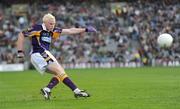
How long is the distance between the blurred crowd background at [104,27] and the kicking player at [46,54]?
A: 30100 mm

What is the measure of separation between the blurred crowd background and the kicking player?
30.1 meters

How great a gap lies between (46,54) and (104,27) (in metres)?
35.3

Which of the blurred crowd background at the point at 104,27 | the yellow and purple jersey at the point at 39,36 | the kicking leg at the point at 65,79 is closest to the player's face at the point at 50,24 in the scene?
the yellow and purple jersey at the point at 39,36

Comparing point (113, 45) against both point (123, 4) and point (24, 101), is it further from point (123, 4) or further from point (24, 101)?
point (24, 101)

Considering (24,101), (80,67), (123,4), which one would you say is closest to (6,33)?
(80,67)

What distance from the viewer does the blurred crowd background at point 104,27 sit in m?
47.2

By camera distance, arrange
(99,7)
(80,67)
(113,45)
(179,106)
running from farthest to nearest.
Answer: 1. (99,7)
2. (113,45)
3. (80,67)
4. (179,106)

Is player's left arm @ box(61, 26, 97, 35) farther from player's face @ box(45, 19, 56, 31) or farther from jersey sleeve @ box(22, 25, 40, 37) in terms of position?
jersey sleeve @ box(22, 25, 40, 37)

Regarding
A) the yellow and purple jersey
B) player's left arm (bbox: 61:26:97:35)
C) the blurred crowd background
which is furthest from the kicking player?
the blurred crowd background

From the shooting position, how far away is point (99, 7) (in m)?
53.7

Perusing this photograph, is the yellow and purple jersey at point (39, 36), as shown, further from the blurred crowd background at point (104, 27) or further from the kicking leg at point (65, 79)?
the blurred crowd background at point (104, 27)

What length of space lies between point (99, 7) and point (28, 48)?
10.2 meters

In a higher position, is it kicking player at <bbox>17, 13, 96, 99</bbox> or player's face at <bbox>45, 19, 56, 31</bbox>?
player's face at <bbox>45, 19, 56, 31</bbox>

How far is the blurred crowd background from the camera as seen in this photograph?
47250 mm
